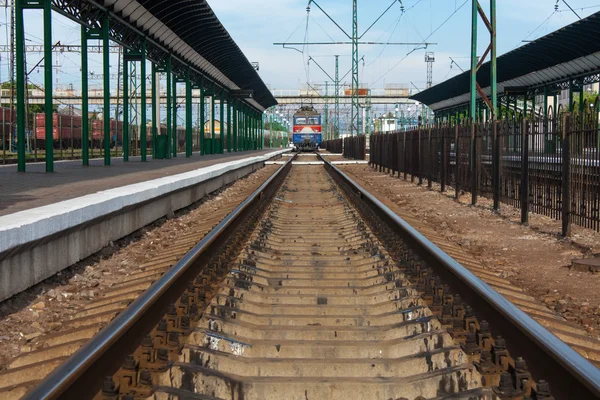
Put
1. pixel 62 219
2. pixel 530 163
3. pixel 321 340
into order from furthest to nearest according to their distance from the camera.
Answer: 1. pixel 530 163
2. pixel 62 219
3. pixel 321 340

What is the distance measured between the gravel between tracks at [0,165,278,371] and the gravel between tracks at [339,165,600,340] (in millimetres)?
4133

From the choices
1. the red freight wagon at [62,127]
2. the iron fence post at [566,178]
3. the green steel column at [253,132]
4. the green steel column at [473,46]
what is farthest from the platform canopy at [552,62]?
the green steel column at [253,132]

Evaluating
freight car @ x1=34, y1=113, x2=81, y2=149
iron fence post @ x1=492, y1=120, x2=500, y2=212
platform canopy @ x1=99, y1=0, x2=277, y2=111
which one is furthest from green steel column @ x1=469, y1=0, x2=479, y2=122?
freight car @ x1=34, y1=113, x2=81, y2=149

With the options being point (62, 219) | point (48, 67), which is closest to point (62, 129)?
point (48, 67)

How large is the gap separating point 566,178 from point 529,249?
1.66 meters

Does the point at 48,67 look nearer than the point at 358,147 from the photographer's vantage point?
Yes

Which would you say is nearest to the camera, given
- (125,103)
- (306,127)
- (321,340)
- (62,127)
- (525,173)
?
(321,340)

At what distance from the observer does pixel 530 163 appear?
14070 millimetres

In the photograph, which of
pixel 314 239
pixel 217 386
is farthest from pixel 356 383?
pixel 314 239

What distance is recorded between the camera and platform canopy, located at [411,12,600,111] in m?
29.2

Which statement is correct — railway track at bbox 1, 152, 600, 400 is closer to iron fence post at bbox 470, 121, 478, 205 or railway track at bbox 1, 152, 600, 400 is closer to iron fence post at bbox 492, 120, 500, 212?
iron fence post at bbox 492, 120, 500, 212

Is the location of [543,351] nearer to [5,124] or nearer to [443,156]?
[443,156]

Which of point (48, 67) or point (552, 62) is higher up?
point (552, 62)

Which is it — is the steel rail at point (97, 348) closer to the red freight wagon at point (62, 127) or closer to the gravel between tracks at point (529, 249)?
the gravel between tracks at point (529, 249)
